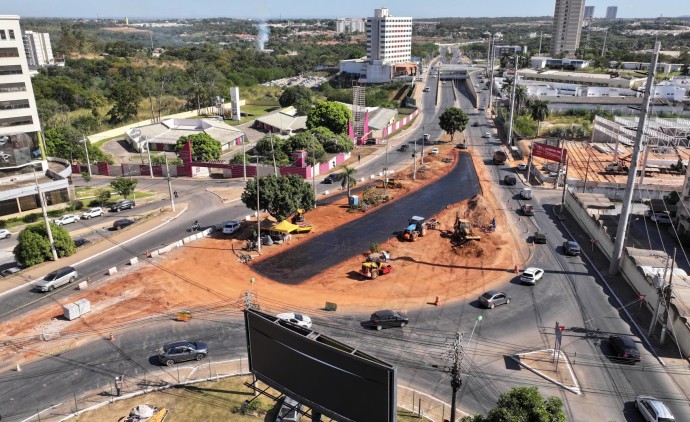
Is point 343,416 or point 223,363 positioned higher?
point 343,416

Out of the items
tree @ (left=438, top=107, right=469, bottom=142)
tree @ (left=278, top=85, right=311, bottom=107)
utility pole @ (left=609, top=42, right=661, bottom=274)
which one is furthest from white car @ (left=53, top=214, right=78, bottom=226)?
tree @ (left=278, top=85, right=311, bottom=107)

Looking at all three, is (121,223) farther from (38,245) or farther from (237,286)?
(237,286)

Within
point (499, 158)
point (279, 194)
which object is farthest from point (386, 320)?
point (499, 158)

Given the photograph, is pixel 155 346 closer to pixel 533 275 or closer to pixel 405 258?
pixel 405 258

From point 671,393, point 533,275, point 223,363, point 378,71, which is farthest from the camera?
point 378,71

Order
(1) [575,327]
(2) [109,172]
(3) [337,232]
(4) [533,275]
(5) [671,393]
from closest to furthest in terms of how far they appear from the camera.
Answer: (5) [671,393], (1) [575,327], (4) [533,275], (3) [337,232], (2) [109,172]

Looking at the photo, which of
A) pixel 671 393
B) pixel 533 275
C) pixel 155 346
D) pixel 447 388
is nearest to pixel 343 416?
pixel 447 388

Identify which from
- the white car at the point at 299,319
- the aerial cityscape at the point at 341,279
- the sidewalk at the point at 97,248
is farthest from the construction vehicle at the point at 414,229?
the sidewalk at the point at 97,248
